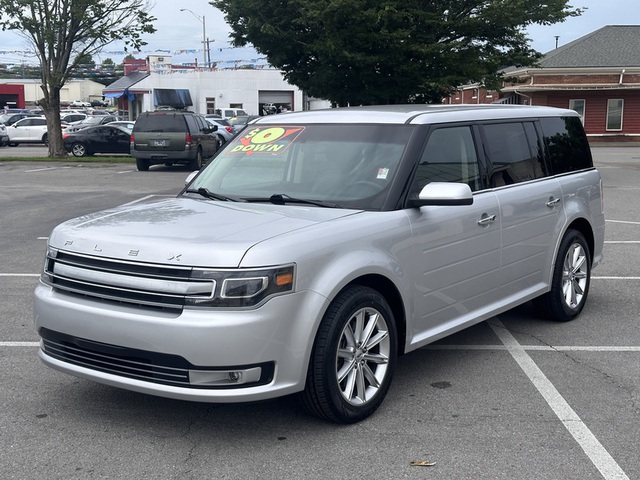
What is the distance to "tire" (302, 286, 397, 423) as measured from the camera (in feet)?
14.6

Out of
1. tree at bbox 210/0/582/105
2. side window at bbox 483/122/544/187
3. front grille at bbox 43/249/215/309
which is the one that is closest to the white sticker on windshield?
side window at bbox 483/122/544/187

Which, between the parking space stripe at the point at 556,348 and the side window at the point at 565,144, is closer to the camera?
the parking space stripe at the point at 556,348

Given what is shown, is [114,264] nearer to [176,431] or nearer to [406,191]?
[176,431]

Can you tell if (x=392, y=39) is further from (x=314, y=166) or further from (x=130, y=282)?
(x=130, y=282)

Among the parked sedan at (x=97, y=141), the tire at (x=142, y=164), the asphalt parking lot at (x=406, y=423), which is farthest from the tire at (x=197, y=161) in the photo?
the asphalt parking lot at (x=406, y=423)

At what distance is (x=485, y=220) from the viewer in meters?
5.73

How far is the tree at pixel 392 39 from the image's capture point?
2189cm

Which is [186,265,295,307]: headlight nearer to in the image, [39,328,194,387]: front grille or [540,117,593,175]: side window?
[39,328,194,387]: front grille

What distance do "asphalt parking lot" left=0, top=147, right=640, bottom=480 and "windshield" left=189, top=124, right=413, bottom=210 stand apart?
4.27 ft

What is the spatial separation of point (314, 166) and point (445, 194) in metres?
1.00

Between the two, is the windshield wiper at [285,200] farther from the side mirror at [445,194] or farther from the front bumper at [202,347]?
the front bumper at [202,347]

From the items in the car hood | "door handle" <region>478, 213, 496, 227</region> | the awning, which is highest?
the awning

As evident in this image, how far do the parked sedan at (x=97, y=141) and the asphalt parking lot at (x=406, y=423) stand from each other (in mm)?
26571

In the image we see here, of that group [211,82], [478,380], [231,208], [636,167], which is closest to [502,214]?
[478,380]
